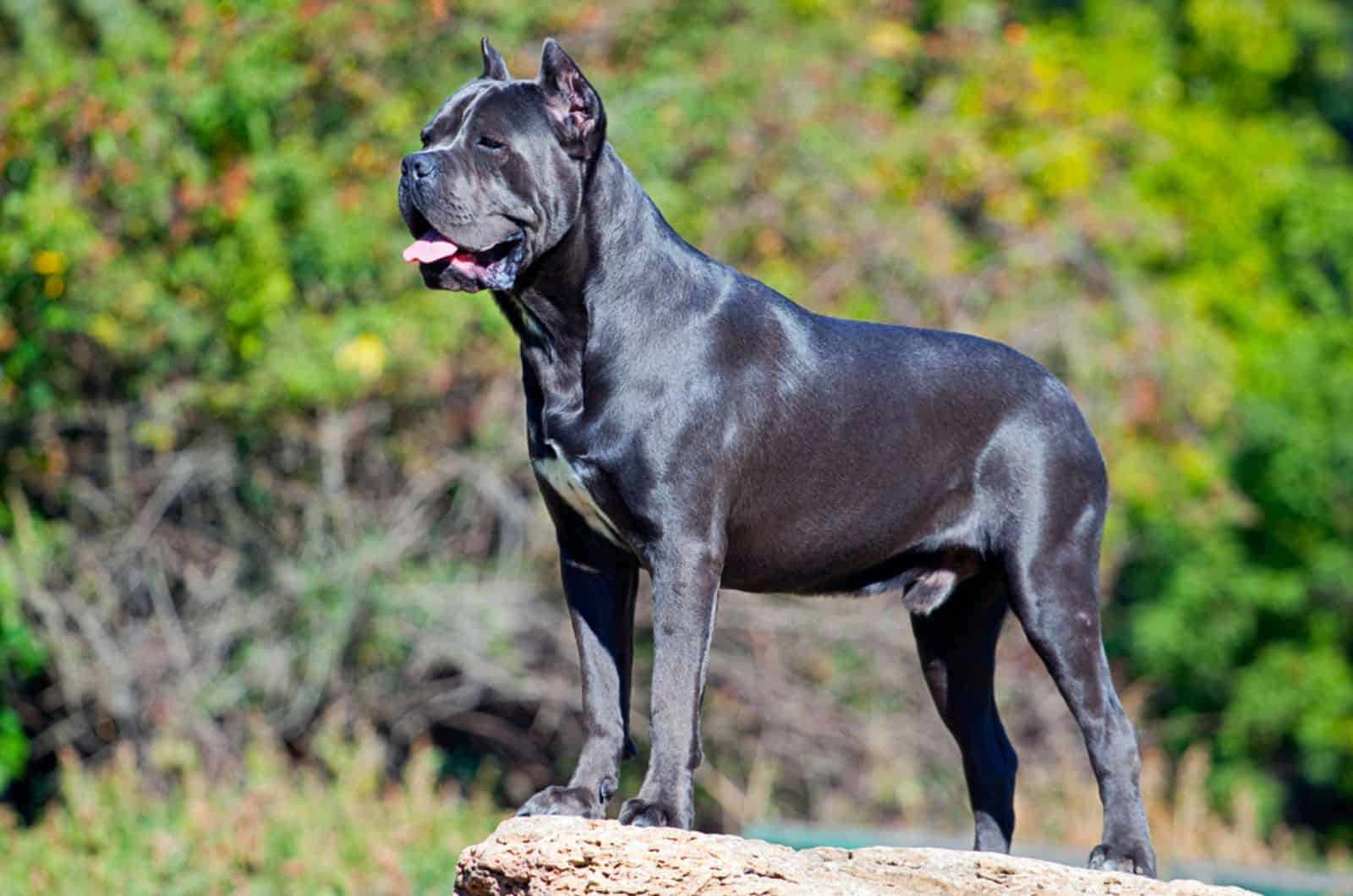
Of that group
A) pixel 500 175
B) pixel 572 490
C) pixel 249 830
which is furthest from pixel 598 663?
pixel 249 830

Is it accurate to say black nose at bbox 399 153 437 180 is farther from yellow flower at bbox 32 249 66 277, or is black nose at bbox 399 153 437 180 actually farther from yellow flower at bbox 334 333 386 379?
yellow flower at bbox 334 333 386 379

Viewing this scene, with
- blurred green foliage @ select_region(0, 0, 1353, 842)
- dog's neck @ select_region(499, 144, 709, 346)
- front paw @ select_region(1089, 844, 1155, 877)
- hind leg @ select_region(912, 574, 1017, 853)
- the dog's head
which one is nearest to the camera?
the dog's head

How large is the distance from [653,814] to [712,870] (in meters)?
0.22

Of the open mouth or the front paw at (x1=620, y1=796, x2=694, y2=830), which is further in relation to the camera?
the open mouth

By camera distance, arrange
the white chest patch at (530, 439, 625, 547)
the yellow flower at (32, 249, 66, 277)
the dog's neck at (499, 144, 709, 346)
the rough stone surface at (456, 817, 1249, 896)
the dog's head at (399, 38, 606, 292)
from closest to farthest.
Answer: the rough stone surface at (456, 817, 1249, 896) < the dog's head at (399, 38, 606, 292) < the white chest patch at (530, 439, 625, 547) < the dog's neck at (499, 144, 709, 346) < the yellow flower at (32, 249, 66, 277)

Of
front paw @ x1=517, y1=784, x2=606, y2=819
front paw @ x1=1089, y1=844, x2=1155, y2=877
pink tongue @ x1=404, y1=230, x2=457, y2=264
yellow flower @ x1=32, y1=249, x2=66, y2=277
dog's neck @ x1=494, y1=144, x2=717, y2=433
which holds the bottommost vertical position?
front paw @ x1=1089, y1=844, x2=1155, y2=877

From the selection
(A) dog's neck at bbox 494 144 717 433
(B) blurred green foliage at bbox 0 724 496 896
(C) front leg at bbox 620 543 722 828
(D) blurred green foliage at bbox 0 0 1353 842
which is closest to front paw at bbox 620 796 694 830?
(C) front leg at bbox 620 543 722 828

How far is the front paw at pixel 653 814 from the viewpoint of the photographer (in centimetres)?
438

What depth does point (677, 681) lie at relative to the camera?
14.6ft

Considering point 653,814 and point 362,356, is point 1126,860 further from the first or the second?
point 362,356

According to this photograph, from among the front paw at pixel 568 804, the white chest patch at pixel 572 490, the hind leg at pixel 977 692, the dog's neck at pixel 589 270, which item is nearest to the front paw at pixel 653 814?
the front paw at pixel 568 804

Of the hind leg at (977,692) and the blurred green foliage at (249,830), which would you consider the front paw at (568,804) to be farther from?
the blurred green foliage at (249,830)

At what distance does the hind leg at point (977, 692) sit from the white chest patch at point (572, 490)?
131cm

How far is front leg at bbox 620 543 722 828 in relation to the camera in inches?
173
